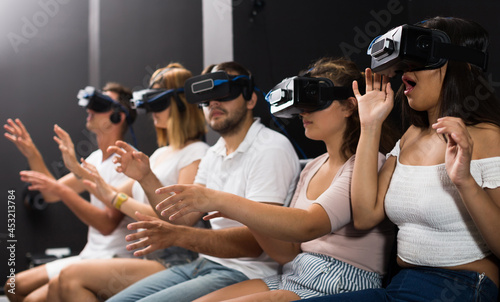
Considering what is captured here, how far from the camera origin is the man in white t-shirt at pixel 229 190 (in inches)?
74.4

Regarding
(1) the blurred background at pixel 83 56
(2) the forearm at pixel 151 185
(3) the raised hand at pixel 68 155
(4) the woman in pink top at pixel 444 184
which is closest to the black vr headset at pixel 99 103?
(3) the raised hand at pixel 68 155

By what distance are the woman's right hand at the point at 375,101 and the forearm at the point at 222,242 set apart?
2.27ft

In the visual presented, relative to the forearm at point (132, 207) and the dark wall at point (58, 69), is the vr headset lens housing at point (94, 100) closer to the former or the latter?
the dark wall at point (58, 69)

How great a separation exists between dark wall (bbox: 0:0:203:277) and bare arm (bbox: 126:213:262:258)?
72.5 inches

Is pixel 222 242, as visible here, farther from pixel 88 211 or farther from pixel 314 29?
pixel 88 211

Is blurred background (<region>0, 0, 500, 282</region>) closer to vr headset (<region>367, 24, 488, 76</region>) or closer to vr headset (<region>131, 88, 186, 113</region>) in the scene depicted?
vr headset (<region>131, 88, 186, 113</region>)

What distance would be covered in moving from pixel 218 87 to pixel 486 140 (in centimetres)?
120

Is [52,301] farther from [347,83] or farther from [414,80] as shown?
[414,80]

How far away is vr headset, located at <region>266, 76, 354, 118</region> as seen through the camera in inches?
66.6

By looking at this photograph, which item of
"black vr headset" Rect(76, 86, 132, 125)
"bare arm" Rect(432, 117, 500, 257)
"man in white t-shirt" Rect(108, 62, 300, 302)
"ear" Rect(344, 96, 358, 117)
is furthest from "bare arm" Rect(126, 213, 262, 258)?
"black vr headset" Rect(76, 86, 132, 125)

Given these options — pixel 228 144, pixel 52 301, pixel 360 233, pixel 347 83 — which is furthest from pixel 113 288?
pixel 347 83

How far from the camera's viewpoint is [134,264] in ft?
7.80

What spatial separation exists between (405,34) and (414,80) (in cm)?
15

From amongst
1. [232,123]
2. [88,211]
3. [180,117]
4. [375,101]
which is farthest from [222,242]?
[88,211]
